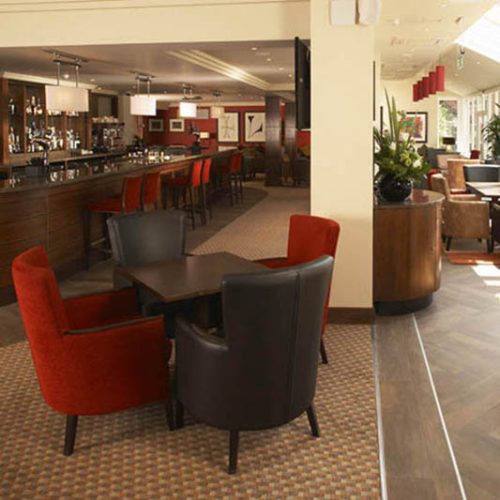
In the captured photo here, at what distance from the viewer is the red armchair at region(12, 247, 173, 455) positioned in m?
3.05

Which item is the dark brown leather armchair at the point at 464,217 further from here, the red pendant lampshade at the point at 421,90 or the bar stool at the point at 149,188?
the red pendant lampshade at the point at 421,90

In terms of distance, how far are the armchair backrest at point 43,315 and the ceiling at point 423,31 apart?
5934 mm

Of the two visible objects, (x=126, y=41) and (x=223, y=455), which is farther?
(x=126, y=41)

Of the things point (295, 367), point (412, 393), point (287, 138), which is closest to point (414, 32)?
point (412, 393)

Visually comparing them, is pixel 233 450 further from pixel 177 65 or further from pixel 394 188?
pixel 177 65

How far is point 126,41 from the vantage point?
6.39 m

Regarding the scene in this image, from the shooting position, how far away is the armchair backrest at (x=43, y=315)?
2986mm

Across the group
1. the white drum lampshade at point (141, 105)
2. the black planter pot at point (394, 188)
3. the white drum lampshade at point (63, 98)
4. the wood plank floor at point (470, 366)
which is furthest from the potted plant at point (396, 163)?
the white drum lampshade at point (141, 105)

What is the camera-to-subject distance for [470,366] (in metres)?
4.56

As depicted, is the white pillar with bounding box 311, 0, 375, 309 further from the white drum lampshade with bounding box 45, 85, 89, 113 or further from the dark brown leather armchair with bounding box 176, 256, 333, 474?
the white drum lampshade with bounding box 45, 85, 89, 113

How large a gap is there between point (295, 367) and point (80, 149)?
13.7 metres

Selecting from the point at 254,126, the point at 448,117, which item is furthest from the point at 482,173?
the point at 254,126

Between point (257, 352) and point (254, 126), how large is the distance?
21.7m

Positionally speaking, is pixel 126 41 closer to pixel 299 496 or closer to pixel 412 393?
pixel 412 393
